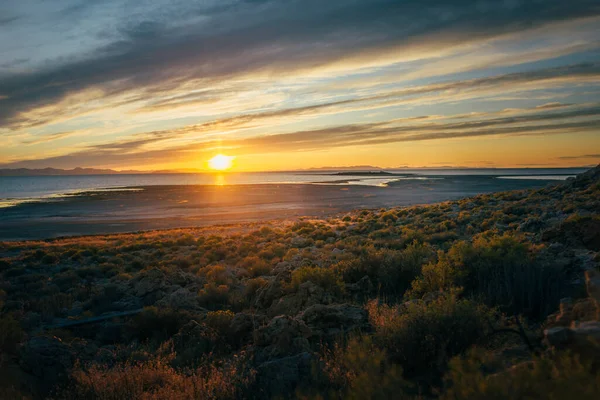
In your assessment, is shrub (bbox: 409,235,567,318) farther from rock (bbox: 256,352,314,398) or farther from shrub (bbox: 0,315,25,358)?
shrub (bbox: 0,315,25,358)

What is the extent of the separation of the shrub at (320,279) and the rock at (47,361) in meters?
4.67

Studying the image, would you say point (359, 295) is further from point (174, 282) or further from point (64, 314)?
point (64, 314)

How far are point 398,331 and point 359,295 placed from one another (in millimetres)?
4140

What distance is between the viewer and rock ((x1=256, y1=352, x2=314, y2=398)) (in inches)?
179

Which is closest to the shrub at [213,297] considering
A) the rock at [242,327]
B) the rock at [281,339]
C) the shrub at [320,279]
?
the shrub at [320,279]

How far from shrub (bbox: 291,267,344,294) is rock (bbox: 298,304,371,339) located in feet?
5.77

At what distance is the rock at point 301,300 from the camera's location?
26.7 ft

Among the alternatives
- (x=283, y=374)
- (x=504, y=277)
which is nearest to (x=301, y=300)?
(x=283, y=374)

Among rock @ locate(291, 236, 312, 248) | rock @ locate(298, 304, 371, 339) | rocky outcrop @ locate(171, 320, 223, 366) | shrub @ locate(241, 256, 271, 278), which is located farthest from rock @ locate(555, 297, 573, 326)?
rock @ locate(291, 236, 312, 248)

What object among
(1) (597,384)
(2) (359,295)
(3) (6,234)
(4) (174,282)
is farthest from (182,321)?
(3) (6,234)

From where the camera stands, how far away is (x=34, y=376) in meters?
5.96

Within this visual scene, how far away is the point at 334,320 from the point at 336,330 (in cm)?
34

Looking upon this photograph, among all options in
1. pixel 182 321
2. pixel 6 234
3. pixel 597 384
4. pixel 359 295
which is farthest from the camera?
pixel 6 234

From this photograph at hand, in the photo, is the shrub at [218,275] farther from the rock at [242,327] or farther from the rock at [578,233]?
the rock at [578,233]
